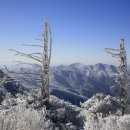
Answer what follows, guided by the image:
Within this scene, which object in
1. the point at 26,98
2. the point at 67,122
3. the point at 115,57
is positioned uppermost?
the point at 115,57

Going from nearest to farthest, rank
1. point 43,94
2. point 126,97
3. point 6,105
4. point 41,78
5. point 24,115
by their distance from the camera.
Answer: point 24,115 < point 6,105 < point 43,94 < point 41,78 < point 126,97

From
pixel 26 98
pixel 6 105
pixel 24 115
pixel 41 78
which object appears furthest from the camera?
pixel 41 78

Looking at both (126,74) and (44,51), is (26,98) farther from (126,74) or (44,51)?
(126,74)

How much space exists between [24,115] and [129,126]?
3370 mm

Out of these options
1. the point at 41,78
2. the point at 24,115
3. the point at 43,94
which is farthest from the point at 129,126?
the point at 41,78

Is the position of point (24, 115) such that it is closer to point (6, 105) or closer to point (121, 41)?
point (6, 105)

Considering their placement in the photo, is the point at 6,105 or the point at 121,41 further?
the point at 121,41

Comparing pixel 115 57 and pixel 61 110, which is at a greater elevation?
pixel 115 57

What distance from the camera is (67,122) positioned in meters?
15.6

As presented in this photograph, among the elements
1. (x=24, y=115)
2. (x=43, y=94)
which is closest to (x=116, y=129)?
(x=24, y=115)

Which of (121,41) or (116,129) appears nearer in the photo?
(116,129)

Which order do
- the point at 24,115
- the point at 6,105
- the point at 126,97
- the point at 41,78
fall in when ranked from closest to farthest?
the point at 24,115 → the point at 6,105 → the point at 41,78 → the point at 126,97

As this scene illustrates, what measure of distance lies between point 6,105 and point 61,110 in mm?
2748

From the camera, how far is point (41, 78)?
19.8 metres
